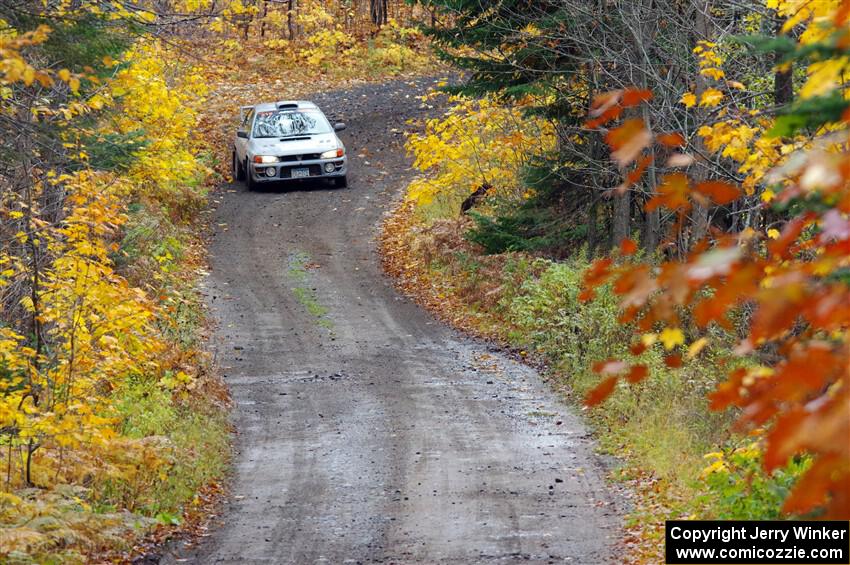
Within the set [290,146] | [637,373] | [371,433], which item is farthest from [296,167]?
[637,373]

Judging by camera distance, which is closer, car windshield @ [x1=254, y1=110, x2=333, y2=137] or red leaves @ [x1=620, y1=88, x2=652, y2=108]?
red leaves @ [x1=620, y1=88, x2=652, y2=108]

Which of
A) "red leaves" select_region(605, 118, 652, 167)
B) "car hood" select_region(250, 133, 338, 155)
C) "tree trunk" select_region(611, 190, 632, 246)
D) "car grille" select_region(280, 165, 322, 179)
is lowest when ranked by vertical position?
"car grille" select_region(280, 165, 322, 179)

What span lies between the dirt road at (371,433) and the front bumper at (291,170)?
2657 millimetres

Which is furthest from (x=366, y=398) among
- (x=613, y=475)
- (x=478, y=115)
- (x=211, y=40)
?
(x=211, y=40)

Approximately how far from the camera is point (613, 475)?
10.4 metres

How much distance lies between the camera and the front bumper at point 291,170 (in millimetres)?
25750

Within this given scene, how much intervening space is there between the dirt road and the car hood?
2853 millimetres

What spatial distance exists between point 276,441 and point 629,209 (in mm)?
8296

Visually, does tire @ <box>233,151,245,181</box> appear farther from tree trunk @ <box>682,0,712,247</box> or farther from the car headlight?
tree trunk @ <box>682,0,712,247</box>

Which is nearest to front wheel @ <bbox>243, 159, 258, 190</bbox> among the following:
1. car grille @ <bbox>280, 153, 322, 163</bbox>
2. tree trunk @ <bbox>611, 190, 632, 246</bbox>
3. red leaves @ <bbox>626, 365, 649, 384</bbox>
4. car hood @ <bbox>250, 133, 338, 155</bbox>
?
car hood @ <bbox>250, 133, 338, 155</bbox>

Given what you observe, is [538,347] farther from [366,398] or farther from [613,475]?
[613,475]

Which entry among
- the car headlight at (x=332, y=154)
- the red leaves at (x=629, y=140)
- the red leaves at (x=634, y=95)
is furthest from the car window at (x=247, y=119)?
the red leaves at (x=629, y=140)

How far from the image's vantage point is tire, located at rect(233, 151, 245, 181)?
27.7 meters

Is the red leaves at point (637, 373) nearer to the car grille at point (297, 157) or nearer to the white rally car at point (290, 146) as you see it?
the white rally car at point (290, 146)
